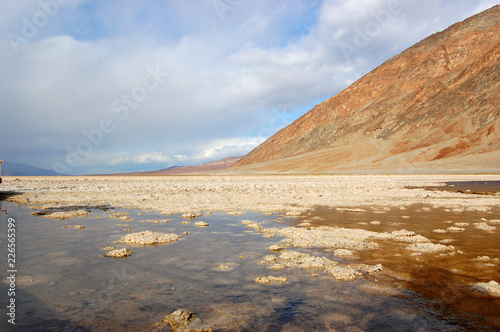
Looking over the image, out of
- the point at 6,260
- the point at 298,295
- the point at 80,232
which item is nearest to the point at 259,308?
the point at 298,295

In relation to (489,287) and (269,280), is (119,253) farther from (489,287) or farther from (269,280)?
(489,287)

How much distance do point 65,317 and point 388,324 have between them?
3616 millimetres

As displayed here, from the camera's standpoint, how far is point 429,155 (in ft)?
237

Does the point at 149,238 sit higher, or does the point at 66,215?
the point at 66,215

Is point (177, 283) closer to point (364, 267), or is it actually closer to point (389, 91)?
point (364, 267)

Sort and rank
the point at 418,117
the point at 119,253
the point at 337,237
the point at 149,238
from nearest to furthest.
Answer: the point at 119,253 → the point at 149,238 → the point at 337,237 → the point at 418,117

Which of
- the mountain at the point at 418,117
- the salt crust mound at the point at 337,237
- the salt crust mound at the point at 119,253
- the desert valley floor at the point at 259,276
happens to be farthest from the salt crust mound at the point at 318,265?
the mountain at the point at 418,117

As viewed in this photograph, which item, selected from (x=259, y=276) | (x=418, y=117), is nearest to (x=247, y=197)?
(x=259, y=276)

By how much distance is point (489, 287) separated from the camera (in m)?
4.52

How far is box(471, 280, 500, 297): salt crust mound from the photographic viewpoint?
4406 mm

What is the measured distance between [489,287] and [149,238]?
634 centimetres

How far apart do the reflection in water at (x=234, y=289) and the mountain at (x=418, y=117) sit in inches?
2373

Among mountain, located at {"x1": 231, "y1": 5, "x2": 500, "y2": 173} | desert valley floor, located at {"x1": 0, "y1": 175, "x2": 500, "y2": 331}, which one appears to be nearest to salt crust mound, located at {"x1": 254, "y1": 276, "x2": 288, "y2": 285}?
desert valley floor, located at {"x1": 0, "y1": 175, "x2": 500, "y2": 331}

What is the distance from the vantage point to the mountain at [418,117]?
2751 inches
